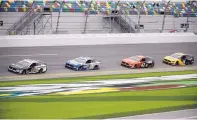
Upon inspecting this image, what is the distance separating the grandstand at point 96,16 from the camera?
22.3 m

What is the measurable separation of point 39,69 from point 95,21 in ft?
27.2

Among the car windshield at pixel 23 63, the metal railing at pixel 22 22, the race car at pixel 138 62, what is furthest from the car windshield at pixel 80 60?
the metal railing at pixel 22 22

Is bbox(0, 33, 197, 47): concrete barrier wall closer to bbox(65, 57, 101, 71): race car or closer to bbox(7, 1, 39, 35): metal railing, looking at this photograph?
bbox(7, 1, 39, 35): metal railing

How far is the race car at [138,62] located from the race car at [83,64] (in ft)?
4.98

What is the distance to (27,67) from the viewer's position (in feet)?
54.5

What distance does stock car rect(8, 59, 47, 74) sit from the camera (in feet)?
54.1

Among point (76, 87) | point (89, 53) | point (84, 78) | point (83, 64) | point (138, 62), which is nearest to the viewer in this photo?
point (76, 87)

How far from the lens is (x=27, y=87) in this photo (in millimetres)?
14781

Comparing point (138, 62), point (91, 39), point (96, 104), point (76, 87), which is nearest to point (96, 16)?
point (91, 39)

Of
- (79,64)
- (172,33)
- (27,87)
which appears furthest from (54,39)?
(172,33)

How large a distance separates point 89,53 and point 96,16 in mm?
4466

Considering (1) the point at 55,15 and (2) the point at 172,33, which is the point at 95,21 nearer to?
(1) the point at 55,15

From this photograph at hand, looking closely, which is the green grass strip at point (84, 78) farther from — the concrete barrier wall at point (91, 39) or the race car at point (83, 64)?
the concrete barrier wall at point (91, 39)

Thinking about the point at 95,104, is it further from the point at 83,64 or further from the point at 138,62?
the point at 138,62
